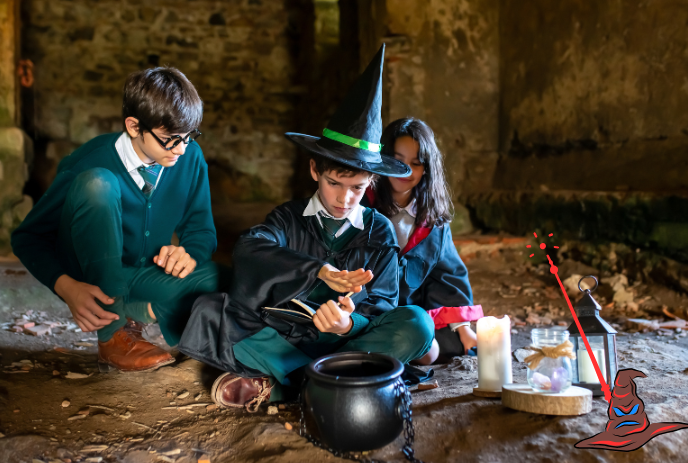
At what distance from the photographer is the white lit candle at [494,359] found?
181 cm

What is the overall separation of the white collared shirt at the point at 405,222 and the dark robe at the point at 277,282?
1.08 ft

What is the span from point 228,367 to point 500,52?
153 inches

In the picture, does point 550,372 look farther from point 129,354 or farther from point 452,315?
point 129,354

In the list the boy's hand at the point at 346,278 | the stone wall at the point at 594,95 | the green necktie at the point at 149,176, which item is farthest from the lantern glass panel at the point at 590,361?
the stone wall at the point at 594,95

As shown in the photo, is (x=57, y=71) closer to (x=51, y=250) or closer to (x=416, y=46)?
(x=416, y=46)

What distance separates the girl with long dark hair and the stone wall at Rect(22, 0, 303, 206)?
4569 millimetres

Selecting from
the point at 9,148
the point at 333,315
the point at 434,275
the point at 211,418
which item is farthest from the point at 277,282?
the point at 9,148

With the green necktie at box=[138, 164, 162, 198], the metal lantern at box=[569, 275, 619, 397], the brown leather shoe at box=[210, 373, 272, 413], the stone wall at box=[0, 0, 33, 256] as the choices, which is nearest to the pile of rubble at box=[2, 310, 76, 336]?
the green necktie at box=[138, 164, 162, 198]

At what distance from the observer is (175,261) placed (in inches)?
→ 80.0

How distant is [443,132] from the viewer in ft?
15.0

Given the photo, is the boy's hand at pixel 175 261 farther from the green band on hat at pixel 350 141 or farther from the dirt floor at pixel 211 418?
the green band on hat at pixel 350 141

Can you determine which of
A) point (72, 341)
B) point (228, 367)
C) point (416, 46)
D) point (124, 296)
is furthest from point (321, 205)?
point (416, 46)

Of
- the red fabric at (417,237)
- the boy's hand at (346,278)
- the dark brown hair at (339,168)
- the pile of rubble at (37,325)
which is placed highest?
the dark brown hair at (339,168)

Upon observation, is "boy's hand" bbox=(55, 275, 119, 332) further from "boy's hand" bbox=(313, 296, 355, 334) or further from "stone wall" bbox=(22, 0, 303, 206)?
"stone wall" bbox=(22, 0, 303, 206)
